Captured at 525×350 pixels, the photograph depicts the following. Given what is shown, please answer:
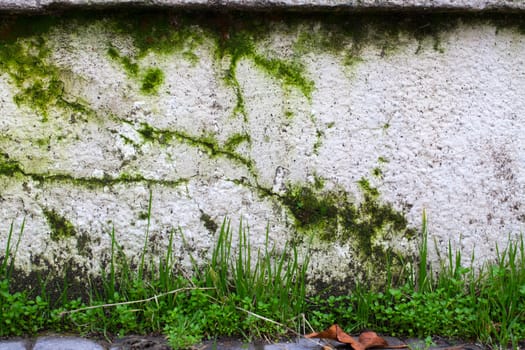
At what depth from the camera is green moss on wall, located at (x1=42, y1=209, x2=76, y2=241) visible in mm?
2152

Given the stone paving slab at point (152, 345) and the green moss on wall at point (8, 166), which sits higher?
the green moss on wall at point (8, 166)

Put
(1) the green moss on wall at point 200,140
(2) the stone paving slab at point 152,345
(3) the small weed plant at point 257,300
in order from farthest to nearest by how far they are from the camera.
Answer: (1) the green moss on wall at point 200,140
(3) the small weed plant at point 257,300
(2) the stone paving slab at point 152,345

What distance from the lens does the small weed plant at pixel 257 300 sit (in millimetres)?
2074

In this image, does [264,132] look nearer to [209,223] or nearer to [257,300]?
[209,223]

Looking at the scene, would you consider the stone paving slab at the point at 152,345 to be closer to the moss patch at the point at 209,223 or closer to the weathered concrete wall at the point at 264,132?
the weathered concrete wall at the point at 264,132

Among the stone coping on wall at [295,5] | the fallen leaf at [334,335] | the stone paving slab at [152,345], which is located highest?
the stone coping on wall at [295,5]

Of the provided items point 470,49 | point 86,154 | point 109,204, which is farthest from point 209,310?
point 470,49

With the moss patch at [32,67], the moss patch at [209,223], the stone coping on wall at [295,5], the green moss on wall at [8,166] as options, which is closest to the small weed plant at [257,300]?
the moss patch at [209,223]

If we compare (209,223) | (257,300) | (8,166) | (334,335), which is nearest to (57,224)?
(8,166)

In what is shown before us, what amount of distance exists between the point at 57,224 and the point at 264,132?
839 mm

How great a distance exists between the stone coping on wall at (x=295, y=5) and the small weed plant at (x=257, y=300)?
31.7 inches

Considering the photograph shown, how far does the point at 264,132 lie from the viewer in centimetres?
223

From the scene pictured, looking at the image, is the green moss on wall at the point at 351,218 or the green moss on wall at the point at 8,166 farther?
the green moss on wall at the point at 351,218

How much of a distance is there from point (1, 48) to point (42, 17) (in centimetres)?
18
